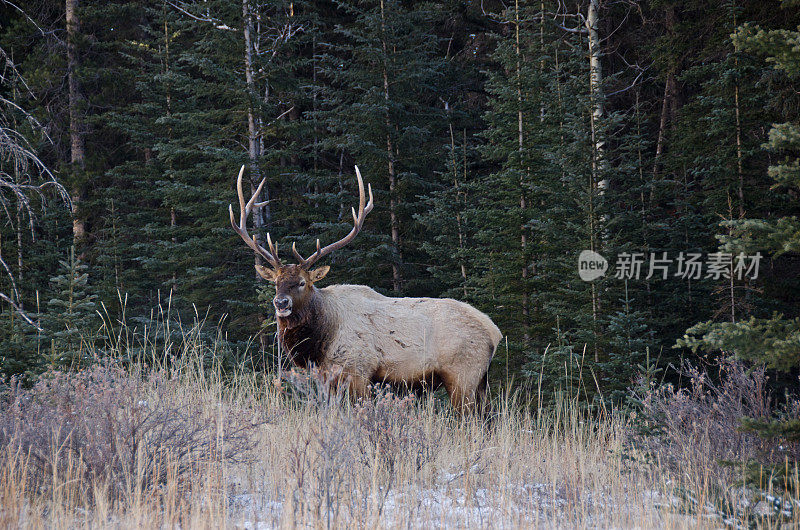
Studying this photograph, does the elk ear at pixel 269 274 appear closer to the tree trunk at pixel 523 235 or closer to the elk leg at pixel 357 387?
the elk leg at pixel 357 387

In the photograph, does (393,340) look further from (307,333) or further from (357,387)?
(307,333)

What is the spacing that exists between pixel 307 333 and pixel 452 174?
6216 mm

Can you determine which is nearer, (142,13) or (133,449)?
(133,449)

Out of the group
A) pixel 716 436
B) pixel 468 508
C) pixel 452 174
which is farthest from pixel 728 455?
pixel 452 174

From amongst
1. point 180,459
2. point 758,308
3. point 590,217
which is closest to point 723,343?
point 180,459

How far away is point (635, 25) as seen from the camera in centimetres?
1891

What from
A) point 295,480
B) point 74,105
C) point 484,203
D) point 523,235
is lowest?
point 295,480


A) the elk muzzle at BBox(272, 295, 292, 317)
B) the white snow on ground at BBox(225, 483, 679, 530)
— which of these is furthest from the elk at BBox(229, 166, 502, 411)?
the white snow on ground at BBox(225, 483, 679, 530)

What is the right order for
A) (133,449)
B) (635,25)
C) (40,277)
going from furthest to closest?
(635,25)
(40,277)
(133,449)

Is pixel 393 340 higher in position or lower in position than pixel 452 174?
lower

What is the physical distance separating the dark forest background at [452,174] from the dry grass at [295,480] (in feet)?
3.89

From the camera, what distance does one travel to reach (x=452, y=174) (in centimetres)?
1266

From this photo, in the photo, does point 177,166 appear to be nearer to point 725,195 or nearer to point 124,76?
point 124,76

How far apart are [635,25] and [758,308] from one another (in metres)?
11.6
